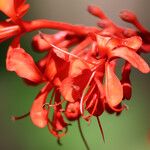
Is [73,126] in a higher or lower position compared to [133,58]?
lower

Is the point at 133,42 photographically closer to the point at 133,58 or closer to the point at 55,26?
the point at 133,58

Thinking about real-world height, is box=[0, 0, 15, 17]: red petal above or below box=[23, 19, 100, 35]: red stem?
above

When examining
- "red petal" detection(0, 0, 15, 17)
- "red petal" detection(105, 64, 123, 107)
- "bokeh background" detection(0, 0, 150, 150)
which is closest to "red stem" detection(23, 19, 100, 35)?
"red petal" detection(0, 0, 15, 17)

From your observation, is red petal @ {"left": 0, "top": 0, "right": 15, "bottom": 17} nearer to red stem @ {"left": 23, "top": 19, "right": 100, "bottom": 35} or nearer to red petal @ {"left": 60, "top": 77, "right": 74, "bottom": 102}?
red stem @ {"left": 23, "top": 19, "right": 100, "bottom": 35}

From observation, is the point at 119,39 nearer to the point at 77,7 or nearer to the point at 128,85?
the point at 128,85

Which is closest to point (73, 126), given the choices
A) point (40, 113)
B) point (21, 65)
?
point (40, 113)

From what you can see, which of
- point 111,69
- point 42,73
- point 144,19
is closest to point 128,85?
point 111,69
